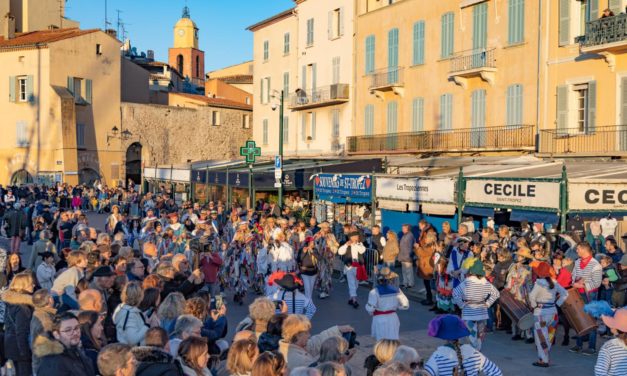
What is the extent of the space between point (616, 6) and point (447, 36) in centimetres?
859

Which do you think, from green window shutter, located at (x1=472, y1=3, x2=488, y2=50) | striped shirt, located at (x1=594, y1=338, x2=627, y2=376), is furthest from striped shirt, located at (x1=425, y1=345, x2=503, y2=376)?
green window shutter, located at (x1=472, y1=3, x2=488, y2=50)

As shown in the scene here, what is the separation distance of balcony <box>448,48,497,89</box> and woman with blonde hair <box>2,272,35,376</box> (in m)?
22.8

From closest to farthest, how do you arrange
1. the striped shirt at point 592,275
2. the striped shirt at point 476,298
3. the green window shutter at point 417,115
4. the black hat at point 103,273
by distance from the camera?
1. the black hat at point 103,273
2. the striped shirt at point 476,298
3. the striped shirt at point 592,275
4. the green window shutter at point 417,115

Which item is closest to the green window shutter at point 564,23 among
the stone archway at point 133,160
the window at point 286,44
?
the window at point 286,44

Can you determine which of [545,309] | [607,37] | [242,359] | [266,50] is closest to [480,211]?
[607,37]

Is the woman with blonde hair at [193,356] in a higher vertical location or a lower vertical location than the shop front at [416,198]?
lower

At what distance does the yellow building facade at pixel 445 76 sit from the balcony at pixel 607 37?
2759 millimetres

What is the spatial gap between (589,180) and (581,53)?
1121 cm

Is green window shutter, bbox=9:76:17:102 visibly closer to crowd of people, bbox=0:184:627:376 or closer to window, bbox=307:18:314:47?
window, bbox=307:18:314:47

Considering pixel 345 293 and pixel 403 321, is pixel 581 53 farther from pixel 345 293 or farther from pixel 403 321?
pixel 403 321

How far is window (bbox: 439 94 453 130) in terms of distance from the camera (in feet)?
101

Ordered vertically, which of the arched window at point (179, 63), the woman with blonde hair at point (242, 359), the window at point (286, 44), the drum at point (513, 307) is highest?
the arched window at point (179, 63)

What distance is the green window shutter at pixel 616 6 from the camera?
2270 centimetres

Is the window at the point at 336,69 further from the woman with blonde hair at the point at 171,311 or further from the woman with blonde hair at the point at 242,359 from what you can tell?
the woman with blonde hair at the point at 242,359
